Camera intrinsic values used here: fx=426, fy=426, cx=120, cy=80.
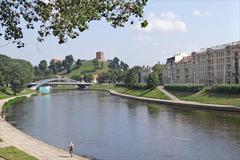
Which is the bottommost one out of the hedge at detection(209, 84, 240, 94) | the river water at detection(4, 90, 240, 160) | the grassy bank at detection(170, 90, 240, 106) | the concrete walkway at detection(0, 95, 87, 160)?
the river water at detection(4, 90, 240, 160)

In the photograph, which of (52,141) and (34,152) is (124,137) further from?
(34,152)

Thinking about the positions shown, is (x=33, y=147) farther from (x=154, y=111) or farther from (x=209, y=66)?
(x=209, y=66)

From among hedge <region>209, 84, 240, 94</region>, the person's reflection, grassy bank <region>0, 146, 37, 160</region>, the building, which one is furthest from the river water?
the building

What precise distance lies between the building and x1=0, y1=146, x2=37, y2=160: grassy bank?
9703 centimetres

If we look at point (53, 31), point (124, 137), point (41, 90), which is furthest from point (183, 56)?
point (53, 31)

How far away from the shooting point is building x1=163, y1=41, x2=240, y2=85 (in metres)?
125

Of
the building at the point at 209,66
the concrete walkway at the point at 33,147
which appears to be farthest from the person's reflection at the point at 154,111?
the building at the point at 209,66

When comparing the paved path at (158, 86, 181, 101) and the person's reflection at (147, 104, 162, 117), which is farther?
the paved path at (158, 86, 181, 101)

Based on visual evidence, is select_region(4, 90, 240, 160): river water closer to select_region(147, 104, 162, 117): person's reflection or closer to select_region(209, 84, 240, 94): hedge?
select_region(147, 104, 162, 117): person's reflection

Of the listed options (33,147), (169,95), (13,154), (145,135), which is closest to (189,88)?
(169,95)

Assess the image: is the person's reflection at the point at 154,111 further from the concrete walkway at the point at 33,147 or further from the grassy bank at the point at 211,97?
the concrete walkway at the point at 33,147

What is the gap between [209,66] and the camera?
14312cm

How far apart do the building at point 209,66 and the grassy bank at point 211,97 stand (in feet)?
74.8

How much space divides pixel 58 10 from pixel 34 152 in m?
19.0
